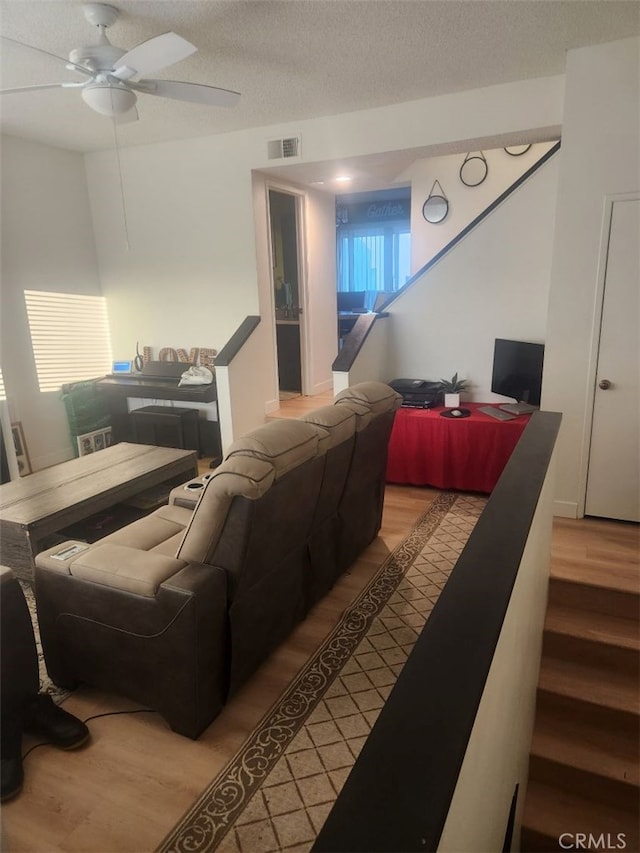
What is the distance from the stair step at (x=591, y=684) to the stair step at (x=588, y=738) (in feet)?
0.12

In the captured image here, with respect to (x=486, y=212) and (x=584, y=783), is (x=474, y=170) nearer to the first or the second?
(x=486, y=212)

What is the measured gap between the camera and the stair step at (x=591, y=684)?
248 centimetres

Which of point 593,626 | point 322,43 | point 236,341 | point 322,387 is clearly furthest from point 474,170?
point 593,626

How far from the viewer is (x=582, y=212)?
298cm

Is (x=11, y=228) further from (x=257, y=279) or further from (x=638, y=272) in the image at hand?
(x=638, y=272)

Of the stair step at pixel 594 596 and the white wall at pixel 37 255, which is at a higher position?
the white wall at pixel 37 255

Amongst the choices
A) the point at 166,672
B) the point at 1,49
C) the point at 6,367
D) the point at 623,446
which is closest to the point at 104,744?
the point at 166,672

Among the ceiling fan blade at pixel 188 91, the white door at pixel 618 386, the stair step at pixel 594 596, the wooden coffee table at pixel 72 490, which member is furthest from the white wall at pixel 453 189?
the stair step at pixel 594 596

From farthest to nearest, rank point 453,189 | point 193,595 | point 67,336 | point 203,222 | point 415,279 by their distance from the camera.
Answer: point 453,189 → point 67,336 → point 203,222 → point 415,279 → point 193,595

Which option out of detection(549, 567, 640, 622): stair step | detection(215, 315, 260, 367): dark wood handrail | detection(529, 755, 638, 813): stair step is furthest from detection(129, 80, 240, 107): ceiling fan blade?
detection(529, 755, 638, 813): stair step

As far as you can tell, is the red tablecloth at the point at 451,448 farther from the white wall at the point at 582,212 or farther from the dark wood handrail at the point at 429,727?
the dark wood handrail at the point at 429,727

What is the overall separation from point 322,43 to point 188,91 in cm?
77

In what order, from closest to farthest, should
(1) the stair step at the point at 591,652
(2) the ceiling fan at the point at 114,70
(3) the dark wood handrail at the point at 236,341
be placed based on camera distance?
(2) the ceiling fan at the point at 114,70, (1) the stair step at the point at 591,652, (3) the dark wood handrail at the point at 236,341

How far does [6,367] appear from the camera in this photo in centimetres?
447
